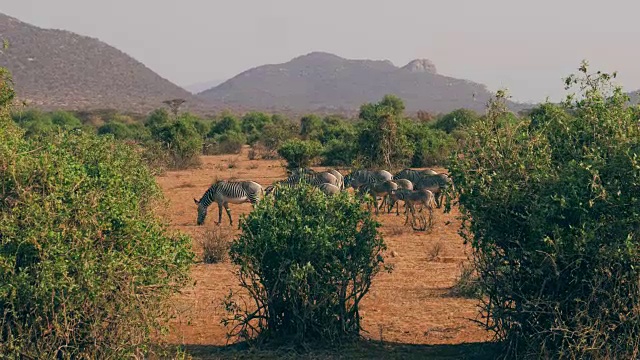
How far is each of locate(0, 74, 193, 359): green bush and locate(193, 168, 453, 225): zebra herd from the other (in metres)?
9.76

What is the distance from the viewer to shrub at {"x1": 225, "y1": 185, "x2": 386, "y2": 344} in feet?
28.1

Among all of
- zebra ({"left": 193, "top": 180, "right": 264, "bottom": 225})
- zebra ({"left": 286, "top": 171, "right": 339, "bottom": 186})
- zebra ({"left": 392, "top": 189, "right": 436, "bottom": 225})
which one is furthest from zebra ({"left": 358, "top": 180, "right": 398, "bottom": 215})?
zebra ({"left": 193, "top": 180, "right": 264, "bottom": 225})

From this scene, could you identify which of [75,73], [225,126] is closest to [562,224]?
[225,126]

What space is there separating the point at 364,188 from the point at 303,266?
11.0 meters

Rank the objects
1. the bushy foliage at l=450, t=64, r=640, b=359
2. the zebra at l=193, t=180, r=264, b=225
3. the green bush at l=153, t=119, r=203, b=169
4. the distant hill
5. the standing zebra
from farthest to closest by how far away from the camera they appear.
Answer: the distant hill → the green bush at l=153, t=119, r=203, b=169 → the standing zebra → the zebra at l=193, t=180, r=264, b=225 → the bushy foliage at l=450, t=64, r=640, b=359

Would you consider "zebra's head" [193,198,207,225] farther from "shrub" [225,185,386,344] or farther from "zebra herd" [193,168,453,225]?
"shrub" [225,185,386,344]

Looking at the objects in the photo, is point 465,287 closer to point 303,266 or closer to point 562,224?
point 303,266

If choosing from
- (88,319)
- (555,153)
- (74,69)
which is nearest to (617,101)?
(555,153)

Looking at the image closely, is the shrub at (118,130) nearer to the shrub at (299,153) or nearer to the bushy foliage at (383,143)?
the shrub at (299,153)

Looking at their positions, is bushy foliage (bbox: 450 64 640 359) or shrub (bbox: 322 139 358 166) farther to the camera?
shrub (bbox: 322 139 358 166)

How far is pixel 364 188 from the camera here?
63.4ft

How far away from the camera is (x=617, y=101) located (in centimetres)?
794

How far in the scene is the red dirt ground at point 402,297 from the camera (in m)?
9.37

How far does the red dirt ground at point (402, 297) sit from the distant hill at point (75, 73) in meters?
80.6
